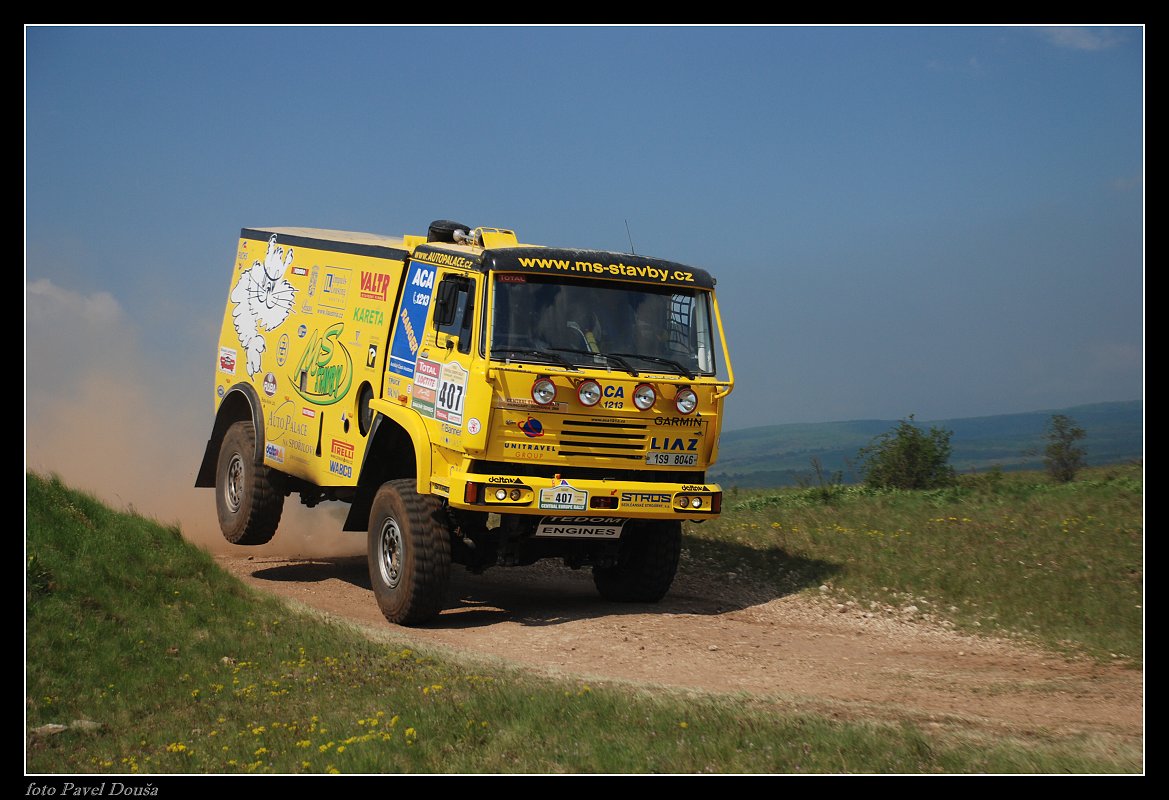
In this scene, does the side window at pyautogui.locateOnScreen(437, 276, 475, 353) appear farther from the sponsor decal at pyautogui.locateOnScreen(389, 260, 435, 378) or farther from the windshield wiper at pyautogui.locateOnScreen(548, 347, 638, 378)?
the windshield wiper at pyautogui.locateOnScreen(548, 347, 638, 378)

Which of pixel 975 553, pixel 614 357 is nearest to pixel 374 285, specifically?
pixel 614 357

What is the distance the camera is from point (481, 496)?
10969 millimetres

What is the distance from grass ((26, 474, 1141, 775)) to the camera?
747 cm

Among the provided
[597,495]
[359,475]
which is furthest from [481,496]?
[359,475]

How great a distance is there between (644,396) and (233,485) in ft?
22.3

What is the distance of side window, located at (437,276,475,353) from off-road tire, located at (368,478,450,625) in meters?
1.65

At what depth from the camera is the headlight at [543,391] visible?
10.9 meters

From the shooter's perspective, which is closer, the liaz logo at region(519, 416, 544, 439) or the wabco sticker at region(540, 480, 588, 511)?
the liaz logo at region(519, 416, 544, 439)

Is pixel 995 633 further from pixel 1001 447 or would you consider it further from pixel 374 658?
pixel 1001 447

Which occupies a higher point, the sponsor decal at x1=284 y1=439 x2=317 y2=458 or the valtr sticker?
the sponsor decal at x1=284 y1=439 x2=317 y2=458

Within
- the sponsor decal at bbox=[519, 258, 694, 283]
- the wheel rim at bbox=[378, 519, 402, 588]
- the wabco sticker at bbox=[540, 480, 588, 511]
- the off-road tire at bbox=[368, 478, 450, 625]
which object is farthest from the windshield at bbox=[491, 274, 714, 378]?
the wheel rim at bbox=[378, 519, 402, 588]

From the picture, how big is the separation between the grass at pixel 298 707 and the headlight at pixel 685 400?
10.6ft
